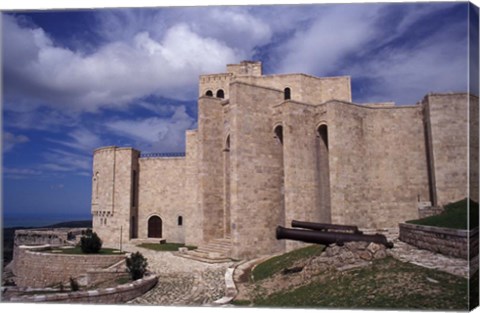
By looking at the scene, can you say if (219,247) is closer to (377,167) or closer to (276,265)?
(276,265)

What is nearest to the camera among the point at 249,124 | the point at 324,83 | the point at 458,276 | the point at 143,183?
the point at 458,276

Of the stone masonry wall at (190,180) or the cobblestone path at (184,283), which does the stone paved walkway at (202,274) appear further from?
the stone masonry wall at (190,180)

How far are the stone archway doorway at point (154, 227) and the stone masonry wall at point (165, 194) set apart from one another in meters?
0.20

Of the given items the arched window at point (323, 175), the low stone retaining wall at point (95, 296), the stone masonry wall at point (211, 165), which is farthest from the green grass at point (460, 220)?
the stone masonry wall at point (211, 165)

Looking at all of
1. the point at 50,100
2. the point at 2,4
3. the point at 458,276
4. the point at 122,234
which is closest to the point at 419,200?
the point at 458,276

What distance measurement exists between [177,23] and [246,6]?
1.86 m

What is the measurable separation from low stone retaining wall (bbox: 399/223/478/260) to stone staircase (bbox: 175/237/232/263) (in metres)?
6.86

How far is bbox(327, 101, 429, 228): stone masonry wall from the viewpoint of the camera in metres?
14.4

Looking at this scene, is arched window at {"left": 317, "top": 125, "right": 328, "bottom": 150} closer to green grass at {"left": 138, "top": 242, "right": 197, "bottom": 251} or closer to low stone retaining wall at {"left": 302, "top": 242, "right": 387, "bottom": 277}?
low stone retaining wall at {"left": 302, "top": 242, "right": 387, "bottom": 277}

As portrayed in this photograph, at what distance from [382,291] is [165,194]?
17.6 metres

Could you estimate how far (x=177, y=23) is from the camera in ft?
31.1

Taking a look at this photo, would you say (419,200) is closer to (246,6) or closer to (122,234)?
(246,6)

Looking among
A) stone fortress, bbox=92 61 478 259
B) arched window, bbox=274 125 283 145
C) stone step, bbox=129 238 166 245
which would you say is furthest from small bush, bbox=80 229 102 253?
arched window, bbox=274 125 283 145

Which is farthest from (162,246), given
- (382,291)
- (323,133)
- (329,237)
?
(382,291)
